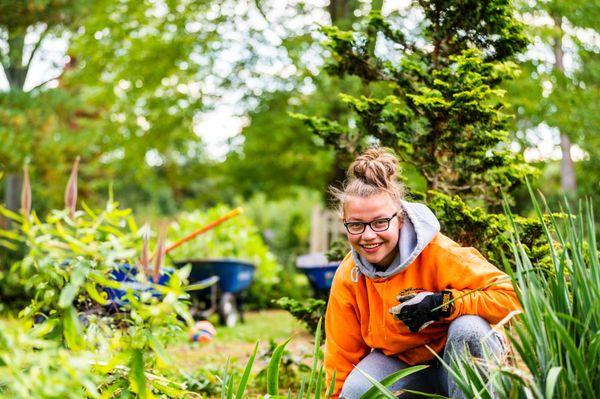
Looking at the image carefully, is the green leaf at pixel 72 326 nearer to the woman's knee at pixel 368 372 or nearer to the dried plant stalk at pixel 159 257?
the dried plant stalk at pixel 159 257

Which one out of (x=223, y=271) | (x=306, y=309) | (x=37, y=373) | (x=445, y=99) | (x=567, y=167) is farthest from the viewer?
(x=567, y=167)

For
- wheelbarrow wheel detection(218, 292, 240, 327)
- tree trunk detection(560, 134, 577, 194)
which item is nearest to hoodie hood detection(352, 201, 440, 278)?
wheelbarrow wheel detection(218, 292, 240, 327)

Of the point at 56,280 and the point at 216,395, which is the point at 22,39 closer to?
the point at 216,395

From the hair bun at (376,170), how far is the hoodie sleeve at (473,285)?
337 millimetres

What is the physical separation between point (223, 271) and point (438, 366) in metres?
4.67

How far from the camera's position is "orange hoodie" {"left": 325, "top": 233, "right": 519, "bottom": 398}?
7.75ft

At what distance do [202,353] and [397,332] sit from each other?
303cm

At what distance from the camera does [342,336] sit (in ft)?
9.00

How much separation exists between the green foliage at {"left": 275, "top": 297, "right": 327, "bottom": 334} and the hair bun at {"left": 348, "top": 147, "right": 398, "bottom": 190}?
0.95 metres

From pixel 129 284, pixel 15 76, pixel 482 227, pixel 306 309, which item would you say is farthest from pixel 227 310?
pixel 15 76

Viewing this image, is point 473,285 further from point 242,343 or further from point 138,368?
point 242,343

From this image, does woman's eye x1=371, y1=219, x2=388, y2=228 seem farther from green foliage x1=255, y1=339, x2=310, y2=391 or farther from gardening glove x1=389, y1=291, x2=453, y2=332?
green foliage x1=255, y1=339, x2=310, y2=391

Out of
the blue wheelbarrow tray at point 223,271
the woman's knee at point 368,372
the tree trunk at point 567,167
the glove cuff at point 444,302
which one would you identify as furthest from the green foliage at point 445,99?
the tree trunk at point 567,167

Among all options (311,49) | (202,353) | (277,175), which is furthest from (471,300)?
(277,175)
